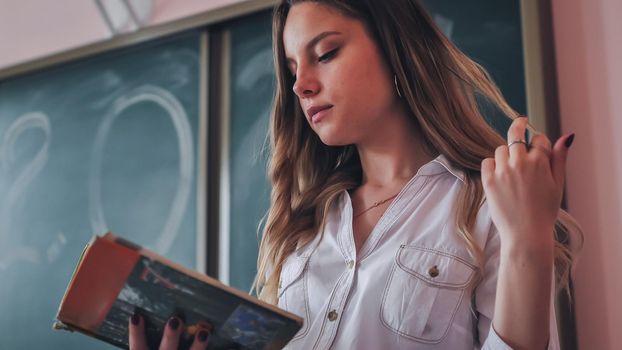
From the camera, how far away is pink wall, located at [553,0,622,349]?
139 centimetres

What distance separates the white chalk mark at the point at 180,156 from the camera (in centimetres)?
200

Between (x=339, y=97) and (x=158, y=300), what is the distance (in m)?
0.39

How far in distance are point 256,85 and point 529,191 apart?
4.04 feet

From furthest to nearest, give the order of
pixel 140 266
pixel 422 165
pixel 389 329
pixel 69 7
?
pixel 69 7
pixel 422 165
pixel 389 329
pixel 140 266

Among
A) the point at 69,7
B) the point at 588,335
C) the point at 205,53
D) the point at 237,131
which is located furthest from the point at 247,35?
the point at 588,335

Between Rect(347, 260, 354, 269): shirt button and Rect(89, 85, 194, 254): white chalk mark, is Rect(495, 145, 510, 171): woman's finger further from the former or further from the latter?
Rect(89, 85, 194, 254): white chalk mark

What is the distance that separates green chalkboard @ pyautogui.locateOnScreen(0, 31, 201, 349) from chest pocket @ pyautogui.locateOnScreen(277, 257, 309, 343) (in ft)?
2.70

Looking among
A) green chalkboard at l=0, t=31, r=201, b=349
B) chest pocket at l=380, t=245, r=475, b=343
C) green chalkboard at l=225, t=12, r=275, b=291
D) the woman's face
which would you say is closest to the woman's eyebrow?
the woman's face

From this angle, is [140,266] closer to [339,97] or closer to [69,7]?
[339,97]

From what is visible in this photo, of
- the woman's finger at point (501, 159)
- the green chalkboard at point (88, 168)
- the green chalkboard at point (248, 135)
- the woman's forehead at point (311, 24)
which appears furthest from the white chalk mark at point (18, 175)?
the woman's finger at point (501, 159)

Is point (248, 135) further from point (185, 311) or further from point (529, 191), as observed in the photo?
point (529, 191)

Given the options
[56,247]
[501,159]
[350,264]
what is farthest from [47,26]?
[501,159]

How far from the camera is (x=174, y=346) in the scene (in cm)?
90

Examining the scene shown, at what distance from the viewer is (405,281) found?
989 millimetres
